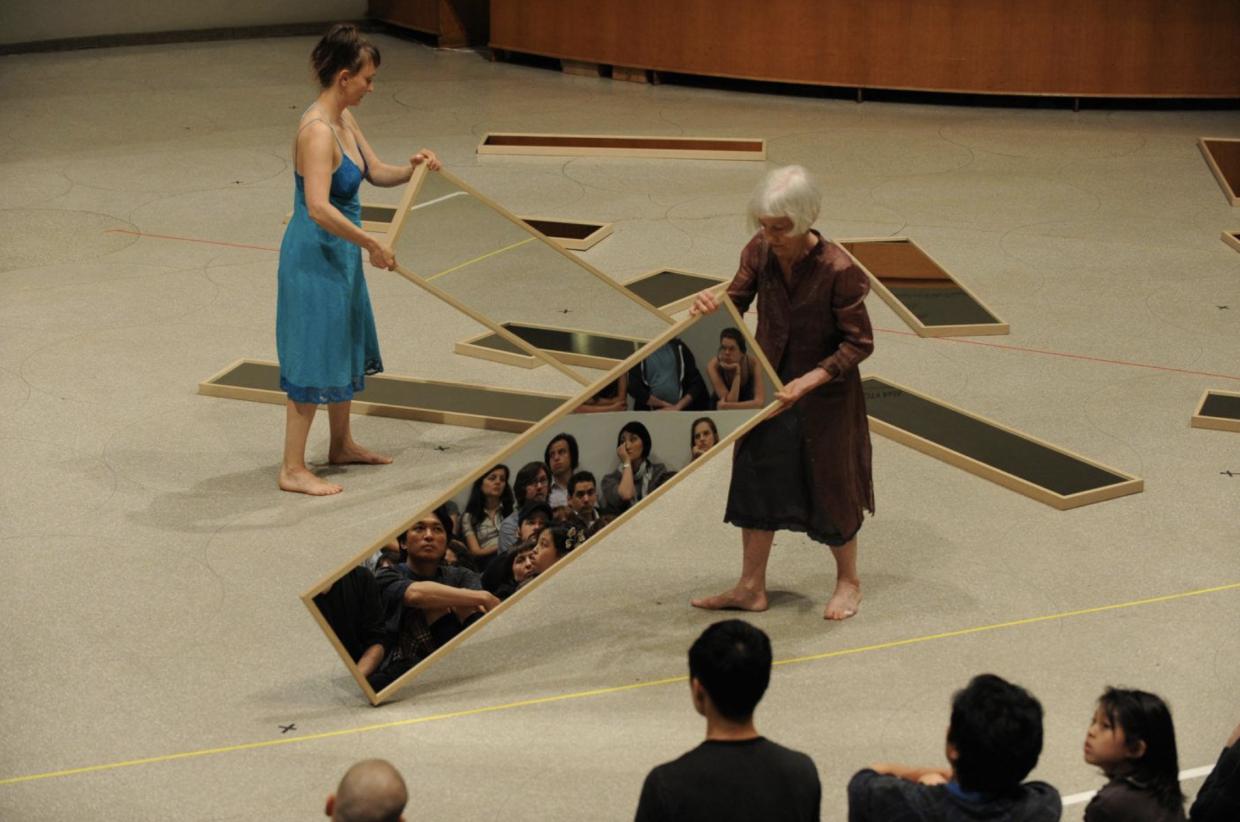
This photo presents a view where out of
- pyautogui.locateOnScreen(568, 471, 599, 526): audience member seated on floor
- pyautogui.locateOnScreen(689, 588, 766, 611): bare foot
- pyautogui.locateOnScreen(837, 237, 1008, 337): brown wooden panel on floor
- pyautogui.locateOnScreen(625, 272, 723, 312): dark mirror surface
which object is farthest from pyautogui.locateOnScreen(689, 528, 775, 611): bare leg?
pyautogui.locateOnScreen(625, 272, 723, 312): dark mirror surface

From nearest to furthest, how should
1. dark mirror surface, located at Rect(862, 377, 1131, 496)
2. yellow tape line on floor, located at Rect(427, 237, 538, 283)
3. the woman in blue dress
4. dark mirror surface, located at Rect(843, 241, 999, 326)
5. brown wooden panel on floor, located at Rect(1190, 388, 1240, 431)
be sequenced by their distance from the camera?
the woman in blue dress
yellow tape line on floor, located at Rect(427, 237, 538, 283)
dark mirror surface, located at Rect(862, 377, 1131, 496)
brown wooden panel on floor, located at Rect(1190, 388, 1240, 431)
dark mirror surface, located at Rect(843, 241, 999, 326)

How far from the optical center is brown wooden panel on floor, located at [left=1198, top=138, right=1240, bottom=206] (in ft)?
30.0

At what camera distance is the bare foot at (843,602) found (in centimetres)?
480

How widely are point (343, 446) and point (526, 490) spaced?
172cm

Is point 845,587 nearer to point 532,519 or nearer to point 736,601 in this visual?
point 736,601

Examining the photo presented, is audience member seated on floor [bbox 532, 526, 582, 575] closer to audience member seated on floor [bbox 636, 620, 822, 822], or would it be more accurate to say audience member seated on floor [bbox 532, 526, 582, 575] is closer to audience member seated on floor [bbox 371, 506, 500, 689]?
audience member seated on floor [bbox 371, 506, 500, 689]

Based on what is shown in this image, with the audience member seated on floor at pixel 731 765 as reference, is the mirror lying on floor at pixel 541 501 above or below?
below

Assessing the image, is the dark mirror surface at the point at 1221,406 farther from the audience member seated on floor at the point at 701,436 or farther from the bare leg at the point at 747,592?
the audience member seated on floor at the point at 701,436

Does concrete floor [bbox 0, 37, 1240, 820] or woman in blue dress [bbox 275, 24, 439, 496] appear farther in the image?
woman in blue dress [bbox 275, 24, 439, 496]

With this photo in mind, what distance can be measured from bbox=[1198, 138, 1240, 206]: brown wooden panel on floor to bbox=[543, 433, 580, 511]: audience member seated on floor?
6.00 m

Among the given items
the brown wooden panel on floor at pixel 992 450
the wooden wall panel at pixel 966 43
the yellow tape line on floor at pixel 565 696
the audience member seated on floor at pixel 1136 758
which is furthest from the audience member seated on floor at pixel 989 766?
the wooden wall panel at pixel 966 43

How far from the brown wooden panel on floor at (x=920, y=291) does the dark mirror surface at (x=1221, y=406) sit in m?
1.07

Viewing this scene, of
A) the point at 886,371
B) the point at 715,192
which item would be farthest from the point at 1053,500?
the point at 715,192

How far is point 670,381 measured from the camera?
4617 mm
